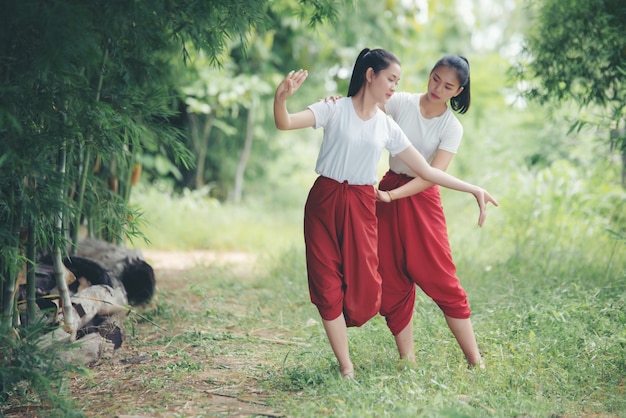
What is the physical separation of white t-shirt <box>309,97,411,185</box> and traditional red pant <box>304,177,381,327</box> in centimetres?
6

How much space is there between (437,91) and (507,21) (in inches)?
542

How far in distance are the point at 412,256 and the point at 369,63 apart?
3.17ft

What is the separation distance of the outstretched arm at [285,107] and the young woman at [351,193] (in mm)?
15

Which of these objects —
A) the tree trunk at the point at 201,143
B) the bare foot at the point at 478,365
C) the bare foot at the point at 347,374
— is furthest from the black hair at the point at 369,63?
the tree trunk at the point at 201,143

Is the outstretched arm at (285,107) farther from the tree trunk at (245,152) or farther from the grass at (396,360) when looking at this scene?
the tree trunk at (245,152)

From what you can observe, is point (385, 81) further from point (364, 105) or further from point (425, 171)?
point (425, 171)

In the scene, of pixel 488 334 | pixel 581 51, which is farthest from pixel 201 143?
pixel 488 334

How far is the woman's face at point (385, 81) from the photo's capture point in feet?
11.0

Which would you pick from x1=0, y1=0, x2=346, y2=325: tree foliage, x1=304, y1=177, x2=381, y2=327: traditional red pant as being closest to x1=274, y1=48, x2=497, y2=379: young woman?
x1=304, y1=177, x2=381, y2=327: traditional red pant

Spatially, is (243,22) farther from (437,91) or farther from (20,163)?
(20,163)

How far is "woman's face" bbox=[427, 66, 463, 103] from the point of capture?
3.52 metres

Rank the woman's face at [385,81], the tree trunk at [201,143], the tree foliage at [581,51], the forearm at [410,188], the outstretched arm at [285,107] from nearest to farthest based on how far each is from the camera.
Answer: the outstretched arm at [285,107], the woman's face at [385,81], the forearm at [410,188], the tree foliage at [581,51], the tree trunk at [201,143]

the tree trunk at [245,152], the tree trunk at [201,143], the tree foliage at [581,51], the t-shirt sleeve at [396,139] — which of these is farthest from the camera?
the tree trunk at [245,152]

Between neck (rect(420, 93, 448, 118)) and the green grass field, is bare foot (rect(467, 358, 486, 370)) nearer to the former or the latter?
the green grass field
